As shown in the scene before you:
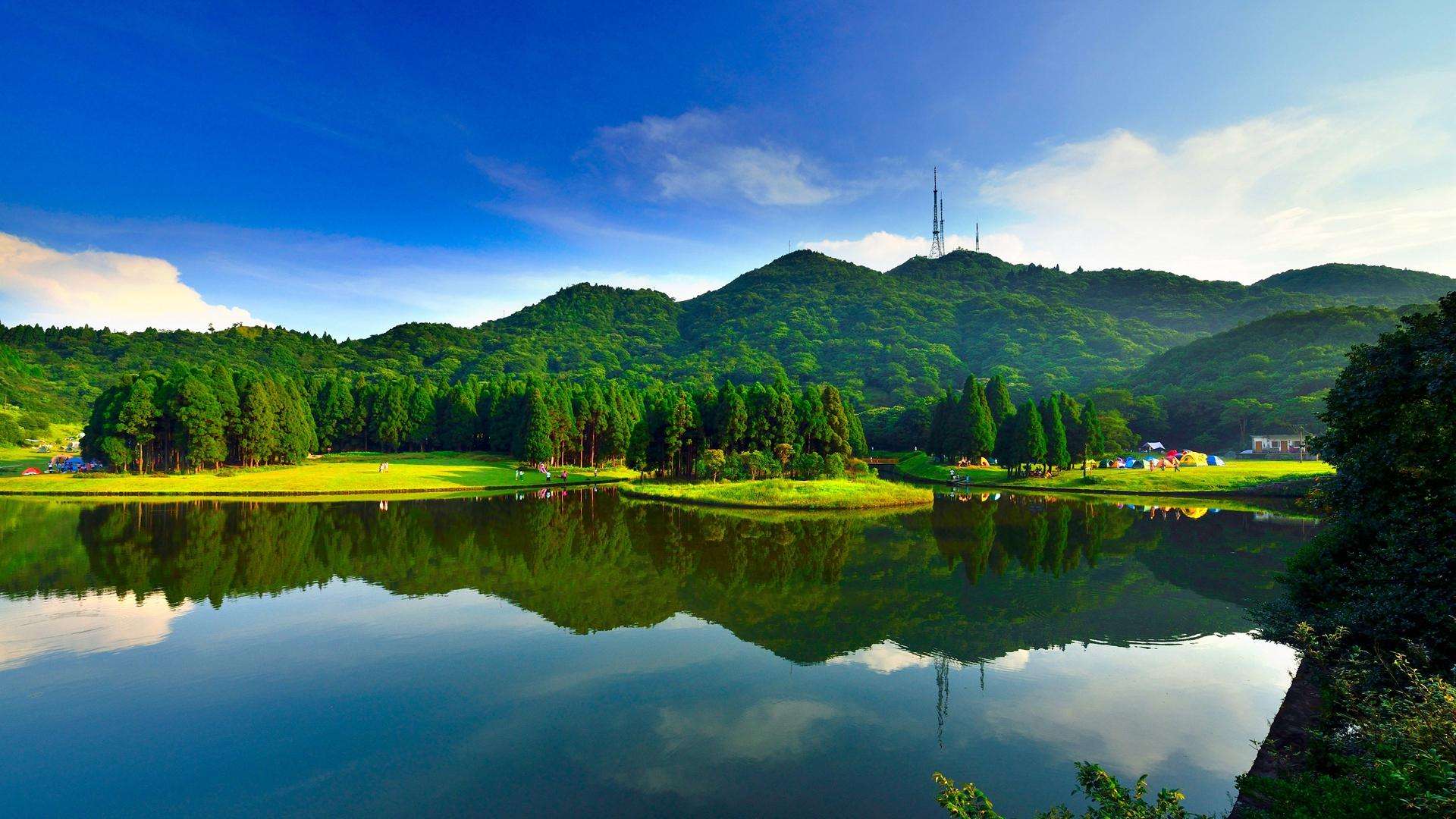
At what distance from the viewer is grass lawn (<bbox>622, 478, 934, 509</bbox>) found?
4706 cm

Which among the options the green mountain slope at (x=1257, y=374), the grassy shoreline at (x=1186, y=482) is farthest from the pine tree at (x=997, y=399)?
the green mountain slope at (x=1257, y=374)

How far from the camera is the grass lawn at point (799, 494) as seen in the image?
4706 centimetres

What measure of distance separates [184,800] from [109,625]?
12967 millimetres

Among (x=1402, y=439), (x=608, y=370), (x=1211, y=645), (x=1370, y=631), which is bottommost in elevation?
(x=1211, y=645)

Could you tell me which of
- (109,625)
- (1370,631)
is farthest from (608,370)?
(1370,631)

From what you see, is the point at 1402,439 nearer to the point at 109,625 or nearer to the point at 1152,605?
the point at 1152,605

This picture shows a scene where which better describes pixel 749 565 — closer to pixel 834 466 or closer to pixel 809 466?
pixel 809 466

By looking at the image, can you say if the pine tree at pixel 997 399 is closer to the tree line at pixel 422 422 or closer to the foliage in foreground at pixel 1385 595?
the tree line at pixel 422 422

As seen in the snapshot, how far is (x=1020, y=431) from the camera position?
2635 inches

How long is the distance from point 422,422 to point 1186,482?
9765 cm

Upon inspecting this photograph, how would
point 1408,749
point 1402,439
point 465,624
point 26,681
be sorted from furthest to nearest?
point 465,624 < point 26,681 < point 1402,439 < point 1408,749

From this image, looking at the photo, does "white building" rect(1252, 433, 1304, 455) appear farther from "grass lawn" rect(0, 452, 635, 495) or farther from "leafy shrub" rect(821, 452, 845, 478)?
"grass lawn" rect(0, 452, 635, 495)

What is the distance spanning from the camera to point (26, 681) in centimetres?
1406

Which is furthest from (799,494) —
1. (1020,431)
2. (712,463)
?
(1020,431)
